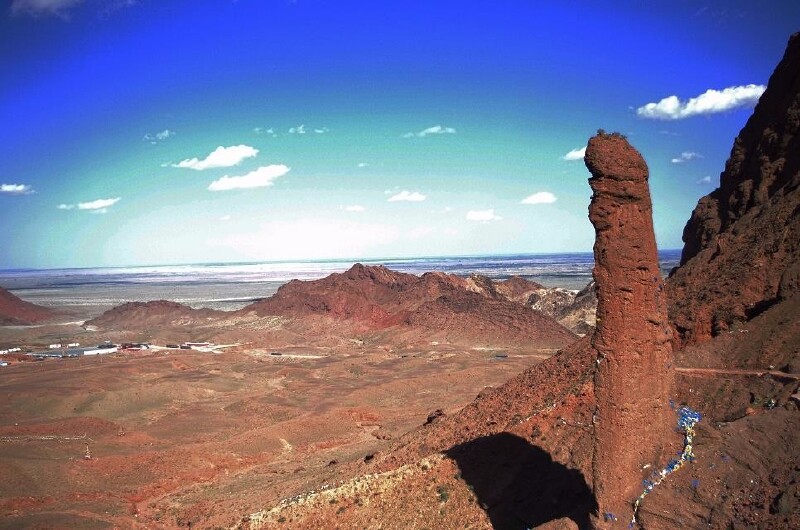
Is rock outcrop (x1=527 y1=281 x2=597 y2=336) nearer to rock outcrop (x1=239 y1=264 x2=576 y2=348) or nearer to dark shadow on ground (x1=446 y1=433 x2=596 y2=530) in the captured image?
rock outcrop (x1=239 y1=264 x2=576 y2=348)

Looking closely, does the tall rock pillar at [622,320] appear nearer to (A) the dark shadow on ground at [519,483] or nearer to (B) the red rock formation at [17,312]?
(A) the dark shadow on ground at [519,483]

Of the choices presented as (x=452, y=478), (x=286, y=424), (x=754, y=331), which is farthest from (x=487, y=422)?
(x=286, y=424)

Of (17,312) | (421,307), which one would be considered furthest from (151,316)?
(421,307)

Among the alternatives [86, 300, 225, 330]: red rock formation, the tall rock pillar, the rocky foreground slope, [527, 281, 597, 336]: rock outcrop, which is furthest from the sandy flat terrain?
[86, 300, 225, 330]: red rock formation

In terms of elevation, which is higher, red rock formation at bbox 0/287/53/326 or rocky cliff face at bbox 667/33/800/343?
rocky cliff face at bbox 667/33/800/343

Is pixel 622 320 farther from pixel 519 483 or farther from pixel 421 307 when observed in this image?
pixel 421 307

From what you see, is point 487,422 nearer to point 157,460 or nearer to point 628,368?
point 628,368
